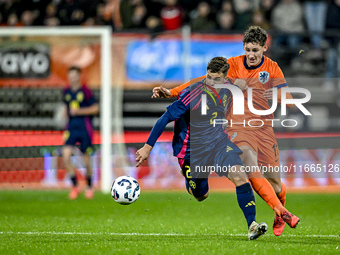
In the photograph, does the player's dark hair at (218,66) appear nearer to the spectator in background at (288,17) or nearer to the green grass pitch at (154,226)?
the green grass pitch at (154,226)

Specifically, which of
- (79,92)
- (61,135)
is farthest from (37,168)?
(79,92)

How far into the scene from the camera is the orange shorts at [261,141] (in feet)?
23.5

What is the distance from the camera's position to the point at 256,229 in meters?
6.48

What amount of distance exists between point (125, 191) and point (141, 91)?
19.5 ft

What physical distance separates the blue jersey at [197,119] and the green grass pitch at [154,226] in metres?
1.00

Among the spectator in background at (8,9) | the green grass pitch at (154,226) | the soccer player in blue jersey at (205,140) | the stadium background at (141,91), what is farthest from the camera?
the spectator in background at (8,9)

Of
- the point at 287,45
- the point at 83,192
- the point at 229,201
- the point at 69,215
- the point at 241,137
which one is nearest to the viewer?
the point at 241,137

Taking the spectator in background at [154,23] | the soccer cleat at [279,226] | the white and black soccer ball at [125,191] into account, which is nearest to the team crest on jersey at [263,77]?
the soccer cleat at [279,226]

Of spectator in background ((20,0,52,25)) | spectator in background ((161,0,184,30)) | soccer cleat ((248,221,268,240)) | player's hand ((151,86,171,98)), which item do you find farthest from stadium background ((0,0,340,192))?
soccer cleat ((248,221,268,240))

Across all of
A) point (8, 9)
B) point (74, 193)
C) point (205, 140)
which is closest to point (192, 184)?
point (205, 140)

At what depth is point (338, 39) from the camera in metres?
13.3

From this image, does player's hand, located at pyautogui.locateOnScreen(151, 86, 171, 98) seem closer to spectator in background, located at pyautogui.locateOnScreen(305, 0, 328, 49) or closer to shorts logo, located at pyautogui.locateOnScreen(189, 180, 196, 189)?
shorts logo, located at pyautogui.locateOnScreen(189, 180, 196, 189)

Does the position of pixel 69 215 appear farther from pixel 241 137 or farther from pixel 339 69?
pixel 339 69

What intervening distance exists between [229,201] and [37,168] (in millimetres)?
3840
